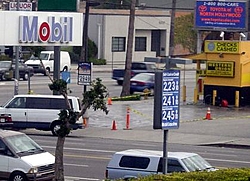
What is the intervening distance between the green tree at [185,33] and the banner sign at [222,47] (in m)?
45.8

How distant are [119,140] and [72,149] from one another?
4670 millimetres

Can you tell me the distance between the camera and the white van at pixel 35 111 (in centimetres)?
3444

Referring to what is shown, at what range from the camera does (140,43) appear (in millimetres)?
89188

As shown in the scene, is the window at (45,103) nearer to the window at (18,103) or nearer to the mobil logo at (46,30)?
Answer: the window at (18,103)

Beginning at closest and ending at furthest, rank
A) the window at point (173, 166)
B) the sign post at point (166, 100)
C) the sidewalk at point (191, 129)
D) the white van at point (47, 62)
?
the sign post at point (166, 100), the window at point (173, 166), the sidewalk at point (191, 129), the white van at point (47, 62)

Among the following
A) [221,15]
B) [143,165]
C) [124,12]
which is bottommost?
[143,165]

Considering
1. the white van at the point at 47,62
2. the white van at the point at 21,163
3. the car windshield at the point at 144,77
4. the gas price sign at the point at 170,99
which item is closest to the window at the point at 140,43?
the white van at the point at 47,62

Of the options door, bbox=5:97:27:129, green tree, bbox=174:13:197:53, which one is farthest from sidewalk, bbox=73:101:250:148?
green tree, bbox=174:13:197:53

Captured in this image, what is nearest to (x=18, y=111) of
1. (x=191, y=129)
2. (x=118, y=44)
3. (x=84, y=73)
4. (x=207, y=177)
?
(x=84, y=73)

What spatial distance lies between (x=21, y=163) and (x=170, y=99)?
6.69m

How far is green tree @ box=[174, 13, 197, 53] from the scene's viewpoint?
92.8 meters

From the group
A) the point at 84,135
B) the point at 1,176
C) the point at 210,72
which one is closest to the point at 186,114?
the point at 210,72

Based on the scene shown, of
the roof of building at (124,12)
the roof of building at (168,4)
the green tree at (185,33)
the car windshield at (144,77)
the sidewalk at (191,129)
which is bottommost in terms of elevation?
the sidewalk at (191,129)

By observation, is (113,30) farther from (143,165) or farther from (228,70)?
(143,165)
